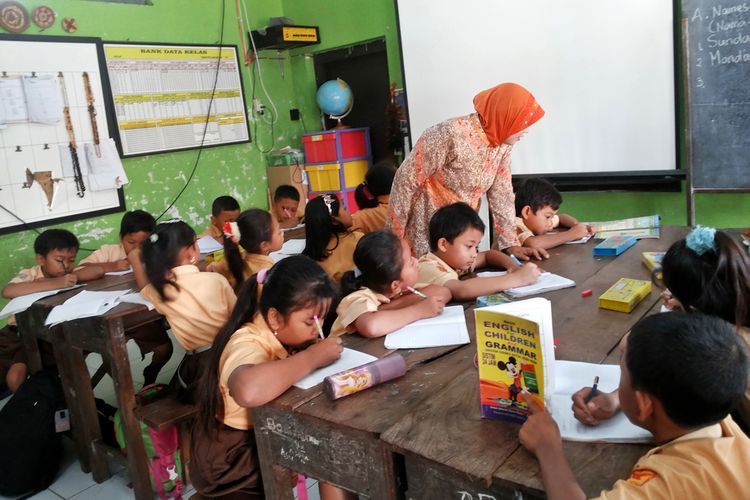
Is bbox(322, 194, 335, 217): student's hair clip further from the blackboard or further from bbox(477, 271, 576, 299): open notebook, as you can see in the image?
the blackboard

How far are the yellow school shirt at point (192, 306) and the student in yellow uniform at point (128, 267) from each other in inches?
26.8

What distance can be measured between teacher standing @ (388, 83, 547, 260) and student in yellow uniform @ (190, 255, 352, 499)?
1.04m

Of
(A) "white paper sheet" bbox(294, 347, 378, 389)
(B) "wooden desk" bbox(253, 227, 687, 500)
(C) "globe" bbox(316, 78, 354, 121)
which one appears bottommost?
(B) "wooden desk" bbox(253, 227, 687, 500)

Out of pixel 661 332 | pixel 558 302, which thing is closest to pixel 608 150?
pixel 558 302

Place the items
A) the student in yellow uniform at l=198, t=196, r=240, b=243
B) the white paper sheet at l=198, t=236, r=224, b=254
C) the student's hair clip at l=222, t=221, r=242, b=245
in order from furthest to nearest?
the student in yellow uniform at l=198, t=196, r=240, b=243, the white paper sheet at l=198, t=236, r=224, b=254, the student's hair clip at l=222, t=221, r=242, b=245

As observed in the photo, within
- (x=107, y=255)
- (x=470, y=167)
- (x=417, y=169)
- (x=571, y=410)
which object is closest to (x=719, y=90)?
(x=470, y=167)

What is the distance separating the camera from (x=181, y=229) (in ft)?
6.85

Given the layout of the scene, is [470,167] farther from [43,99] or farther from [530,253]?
[43,99]

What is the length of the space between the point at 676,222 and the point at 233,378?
3080 mm

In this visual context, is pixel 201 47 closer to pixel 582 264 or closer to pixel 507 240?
pixel 507 240

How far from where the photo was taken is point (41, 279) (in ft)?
8.92

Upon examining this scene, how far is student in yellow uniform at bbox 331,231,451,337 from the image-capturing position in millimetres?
1561

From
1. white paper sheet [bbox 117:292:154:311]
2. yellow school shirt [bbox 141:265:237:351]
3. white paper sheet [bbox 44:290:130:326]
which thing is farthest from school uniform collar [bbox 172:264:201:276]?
white paper sheet [bbox 44:290:130:326]

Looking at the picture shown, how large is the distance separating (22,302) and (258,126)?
316 centimetres
